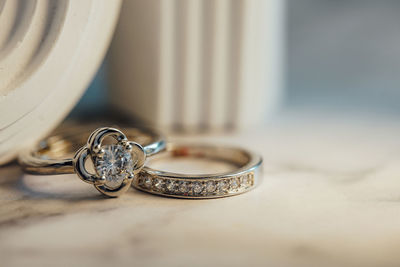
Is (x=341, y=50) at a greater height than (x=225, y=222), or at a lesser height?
greater

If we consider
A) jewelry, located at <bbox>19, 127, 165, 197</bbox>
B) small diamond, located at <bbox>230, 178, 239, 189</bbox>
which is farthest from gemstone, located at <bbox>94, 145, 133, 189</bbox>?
small diamond, located at <bbox>230, 178, 239, 189</bbox>

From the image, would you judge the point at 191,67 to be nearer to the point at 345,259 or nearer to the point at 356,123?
the point at 356,123

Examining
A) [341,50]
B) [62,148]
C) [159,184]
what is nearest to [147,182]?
[159,184]

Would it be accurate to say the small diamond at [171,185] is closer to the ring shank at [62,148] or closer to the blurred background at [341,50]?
the ring shank at [62,148]

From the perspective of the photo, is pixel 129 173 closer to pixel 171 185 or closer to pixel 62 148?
pixel 171 185

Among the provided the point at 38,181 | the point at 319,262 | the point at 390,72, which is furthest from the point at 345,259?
the point at 390,72

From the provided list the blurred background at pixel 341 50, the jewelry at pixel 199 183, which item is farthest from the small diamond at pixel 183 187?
the blurred background at pixel 341 50

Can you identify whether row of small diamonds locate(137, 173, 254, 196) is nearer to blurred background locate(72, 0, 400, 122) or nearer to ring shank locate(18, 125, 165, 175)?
ring shank locate(18, 125, 165, 175)
